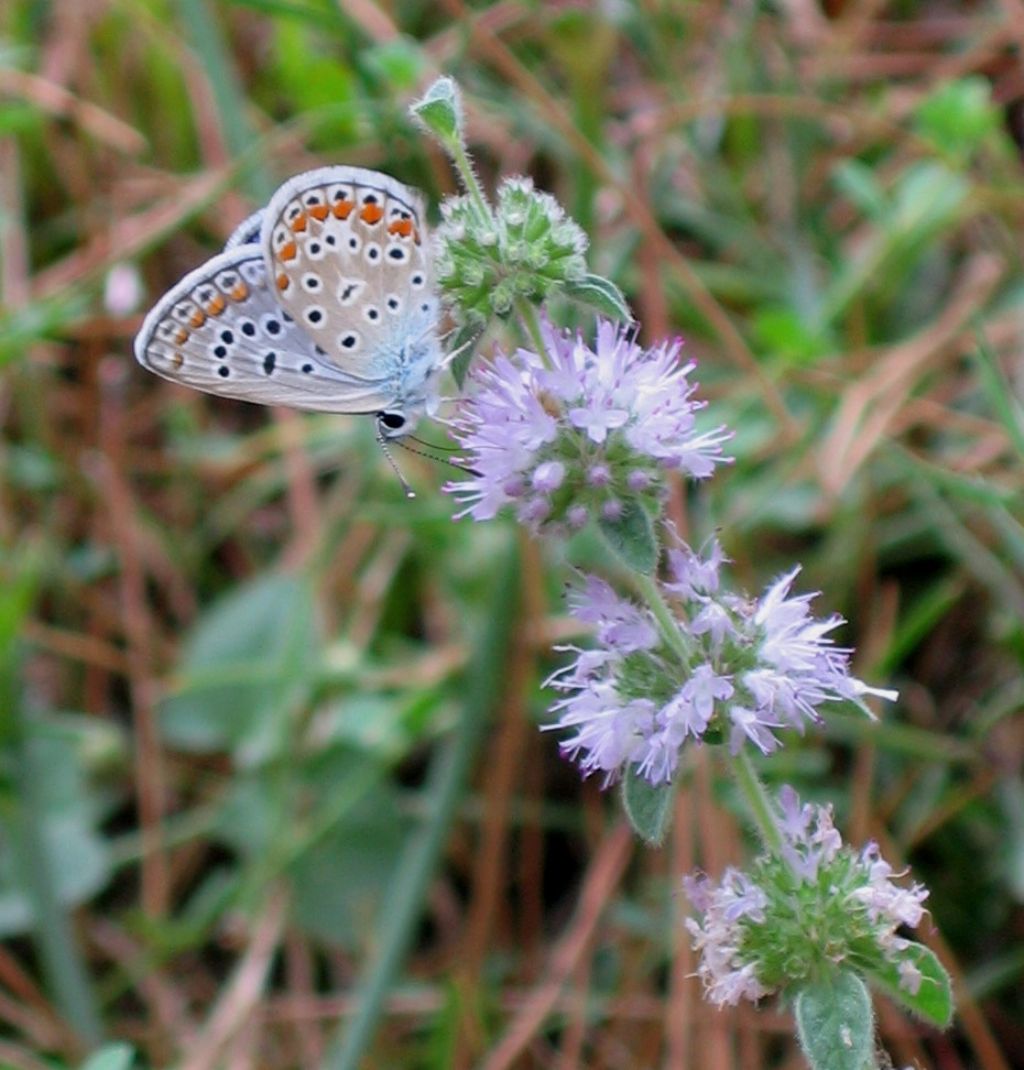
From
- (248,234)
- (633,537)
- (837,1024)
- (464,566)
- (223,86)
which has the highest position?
(223,86)

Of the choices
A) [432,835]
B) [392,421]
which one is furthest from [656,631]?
[432,835]

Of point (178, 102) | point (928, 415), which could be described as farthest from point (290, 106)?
point (928, 415)

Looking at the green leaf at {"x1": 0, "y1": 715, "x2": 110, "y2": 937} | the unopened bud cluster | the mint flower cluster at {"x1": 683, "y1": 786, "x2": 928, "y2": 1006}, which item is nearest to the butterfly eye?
the unopened bud cluster

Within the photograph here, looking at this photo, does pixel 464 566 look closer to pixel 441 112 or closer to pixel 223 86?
pixel 223 86

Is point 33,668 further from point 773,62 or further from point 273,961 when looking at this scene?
point 773,62

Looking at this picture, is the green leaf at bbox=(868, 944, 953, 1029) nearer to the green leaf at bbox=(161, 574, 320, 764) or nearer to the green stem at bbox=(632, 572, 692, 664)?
the green stem at bbox=(632, 572, 692, 664)

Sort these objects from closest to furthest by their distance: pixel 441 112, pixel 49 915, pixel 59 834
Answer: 1. pixel 441 112
2. pixel 49 915
3. pixel 59 834
